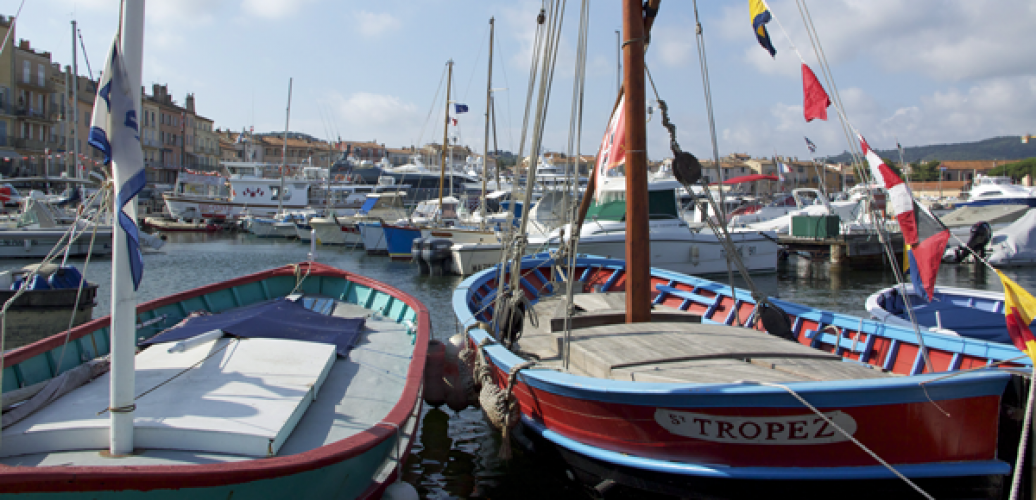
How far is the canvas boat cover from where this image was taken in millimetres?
26969

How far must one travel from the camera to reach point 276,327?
6.88 metres

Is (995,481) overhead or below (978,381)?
below

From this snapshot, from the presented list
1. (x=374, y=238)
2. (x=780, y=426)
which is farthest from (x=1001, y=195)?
(x=780, y=426)

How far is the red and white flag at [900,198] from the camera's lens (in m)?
4.64

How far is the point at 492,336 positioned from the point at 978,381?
452 centimetres

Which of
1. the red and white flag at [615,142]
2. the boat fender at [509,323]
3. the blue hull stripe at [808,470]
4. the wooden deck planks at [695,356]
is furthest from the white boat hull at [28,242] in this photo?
the blue hull stripe at [808,470]

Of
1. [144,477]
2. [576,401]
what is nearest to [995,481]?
[576,401]

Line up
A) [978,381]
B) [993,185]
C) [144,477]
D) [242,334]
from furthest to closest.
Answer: [993,185] < [242,334] < [978,381] < [144,477]

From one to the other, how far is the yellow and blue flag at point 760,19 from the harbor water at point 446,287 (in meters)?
4.71

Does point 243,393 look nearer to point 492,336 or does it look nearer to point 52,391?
point 52,391

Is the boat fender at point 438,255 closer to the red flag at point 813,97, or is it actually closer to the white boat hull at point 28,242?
the white boat hull at point 28,242

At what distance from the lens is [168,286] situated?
21.0 m

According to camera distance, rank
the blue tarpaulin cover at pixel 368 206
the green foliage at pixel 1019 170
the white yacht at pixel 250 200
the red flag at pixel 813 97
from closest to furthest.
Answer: the red flag at pixel 813 97, the blue tarpaulin cover at pixel 368 206, the white yacht at pixel 250 200, the green foliage at pixel 1019 170

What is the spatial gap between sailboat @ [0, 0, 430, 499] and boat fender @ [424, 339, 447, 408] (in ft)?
1.41
